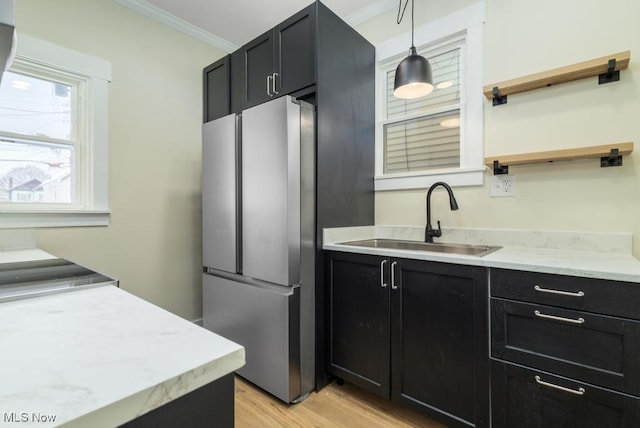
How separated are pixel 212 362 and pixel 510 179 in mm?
1941

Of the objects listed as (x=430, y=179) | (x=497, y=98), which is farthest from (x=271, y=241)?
(x=497, y=98)

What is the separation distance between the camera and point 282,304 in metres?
1.78

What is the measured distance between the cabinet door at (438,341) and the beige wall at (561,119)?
69 cm

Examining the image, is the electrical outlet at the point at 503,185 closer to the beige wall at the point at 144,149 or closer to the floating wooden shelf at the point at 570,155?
the floating wooden shelf at the point at 570,155

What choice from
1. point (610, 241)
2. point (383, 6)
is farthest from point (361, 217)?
point (383, 6)

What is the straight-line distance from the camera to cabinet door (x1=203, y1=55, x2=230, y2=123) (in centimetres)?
252

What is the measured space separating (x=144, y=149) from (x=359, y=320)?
214cm

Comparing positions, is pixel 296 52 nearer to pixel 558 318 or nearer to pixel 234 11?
pixel 234 11

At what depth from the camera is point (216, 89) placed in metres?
2.62

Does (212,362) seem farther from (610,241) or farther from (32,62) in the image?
(32,62)

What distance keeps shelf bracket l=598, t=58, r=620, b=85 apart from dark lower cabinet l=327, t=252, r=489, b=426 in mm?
1187

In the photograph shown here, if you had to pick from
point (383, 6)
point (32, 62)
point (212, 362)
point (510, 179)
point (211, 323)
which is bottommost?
point (211, 323)

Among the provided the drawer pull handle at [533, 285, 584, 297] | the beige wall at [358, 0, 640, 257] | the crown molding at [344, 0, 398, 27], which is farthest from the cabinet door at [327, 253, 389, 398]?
the crown molding at [344, 0, 398, 27]

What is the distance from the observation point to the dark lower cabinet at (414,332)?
4.56 ft
